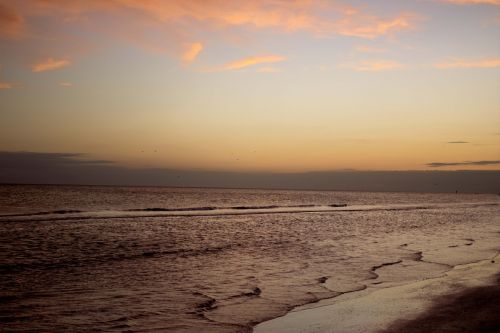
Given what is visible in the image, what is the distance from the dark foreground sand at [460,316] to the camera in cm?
915

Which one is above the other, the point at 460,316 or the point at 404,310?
the point at 460,316

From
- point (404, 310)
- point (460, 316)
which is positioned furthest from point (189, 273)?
point (460, 316)

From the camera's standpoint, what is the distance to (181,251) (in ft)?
74.5

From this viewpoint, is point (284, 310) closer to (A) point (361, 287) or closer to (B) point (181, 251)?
(A) point (361, 287)

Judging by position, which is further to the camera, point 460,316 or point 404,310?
point 404,310

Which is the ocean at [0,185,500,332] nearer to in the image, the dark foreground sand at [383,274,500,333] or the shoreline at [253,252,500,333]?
the shoreline at [253,252,500,333]

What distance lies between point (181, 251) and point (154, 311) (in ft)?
38.1

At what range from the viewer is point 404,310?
10.9 meters

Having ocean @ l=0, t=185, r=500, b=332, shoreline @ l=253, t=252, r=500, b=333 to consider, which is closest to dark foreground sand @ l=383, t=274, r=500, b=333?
shoreline @ l=253, t=252, r=500, b=333

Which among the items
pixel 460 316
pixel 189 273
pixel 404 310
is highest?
pixel 460 316

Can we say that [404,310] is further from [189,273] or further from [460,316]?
[189,273]

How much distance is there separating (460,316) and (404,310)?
1.27 m

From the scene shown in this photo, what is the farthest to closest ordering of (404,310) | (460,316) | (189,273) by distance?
1. (189,273)
2. (404,310)
3. (460,316)

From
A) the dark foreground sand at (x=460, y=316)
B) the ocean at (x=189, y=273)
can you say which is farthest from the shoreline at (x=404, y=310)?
the ocean at (x=189, y=273)
